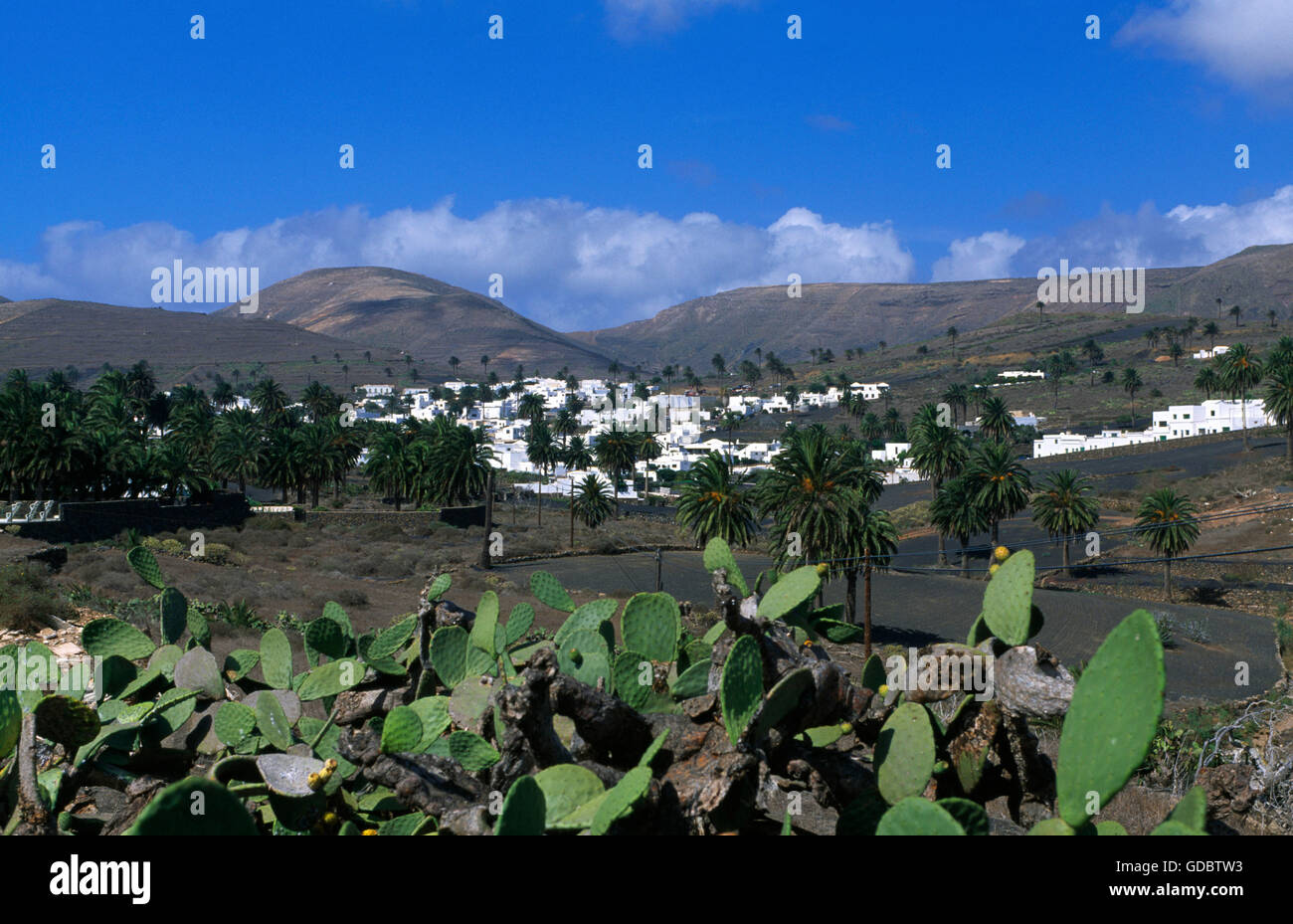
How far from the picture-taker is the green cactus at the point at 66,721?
4.19 metres

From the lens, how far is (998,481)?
47.4 metres

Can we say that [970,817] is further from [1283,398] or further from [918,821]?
[1283,398]

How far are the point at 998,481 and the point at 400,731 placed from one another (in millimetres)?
47414

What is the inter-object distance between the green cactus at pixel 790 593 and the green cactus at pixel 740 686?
1.48 metres

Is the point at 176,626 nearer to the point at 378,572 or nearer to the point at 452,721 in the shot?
the point at 452,721

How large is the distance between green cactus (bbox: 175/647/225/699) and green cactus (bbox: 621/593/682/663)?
241 centimetres

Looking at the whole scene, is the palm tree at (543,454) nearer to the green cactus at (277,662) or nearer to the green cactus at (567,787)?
the green cactus at (277,662)

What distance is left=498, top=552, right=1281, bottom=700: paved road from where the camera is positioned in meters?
27.2

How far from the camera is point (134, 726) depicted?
15.5ft

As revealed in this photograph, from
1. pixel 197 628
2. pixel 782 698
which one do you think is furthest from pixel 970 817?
pixel 197 628

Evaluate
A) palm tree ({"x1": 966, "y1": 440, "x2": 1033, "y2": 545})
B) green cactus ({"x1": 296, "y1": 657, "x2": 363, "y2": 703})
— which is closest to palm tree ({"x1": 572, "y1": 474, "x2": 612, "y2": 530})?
palm tree ({"x1": 966, "y1": 440, "x2": 1033, "y2": 545})
